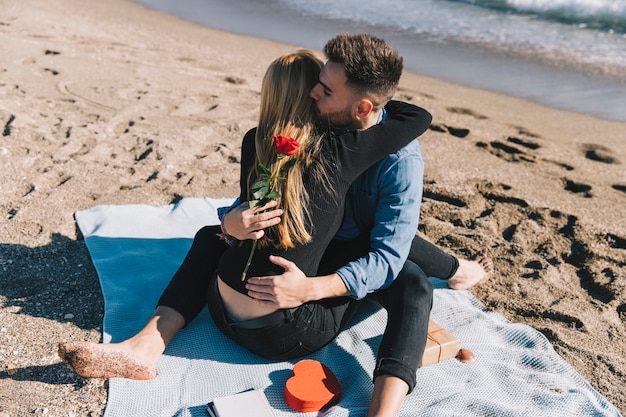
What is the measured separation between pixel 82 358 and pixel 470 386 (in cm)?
162

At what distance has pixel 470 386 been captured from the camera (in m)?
2.75

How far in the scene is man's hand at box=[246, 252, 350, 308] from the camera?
2.45m

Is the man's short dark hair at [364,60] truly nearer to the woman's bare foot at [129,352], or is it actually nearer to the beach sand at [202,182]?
the woman's bare foot at [129,352]

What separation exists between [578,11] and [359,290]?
1120cm

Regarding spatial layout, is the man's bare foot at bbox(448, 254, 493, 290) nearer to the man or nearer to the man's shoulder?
the man

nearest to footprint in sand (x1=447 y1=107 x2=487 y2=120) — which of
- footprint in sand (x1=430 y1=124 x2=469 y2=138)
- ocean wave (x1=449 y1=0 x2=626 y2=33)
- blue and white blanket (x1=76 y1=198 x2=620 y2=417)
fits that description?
footprint in sand (x1=430 y1=124 x2=469 y2=138)

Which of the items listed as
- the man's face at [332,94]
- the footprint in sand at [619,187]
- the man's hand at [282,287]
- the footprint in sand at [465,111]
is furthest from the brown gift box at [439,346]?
the footprint in sand at [465,111]

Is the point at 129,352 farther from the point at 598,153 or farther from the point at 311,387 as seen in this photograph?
the point at 598,153

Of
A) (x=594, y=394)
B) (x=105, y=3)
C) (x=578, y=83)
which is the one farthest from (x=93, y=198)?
(x=105, y=3)

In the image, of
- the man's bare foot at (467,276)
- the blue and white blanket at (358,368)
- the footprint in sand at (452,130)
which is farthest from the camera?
the footprint in sand at (452,130)

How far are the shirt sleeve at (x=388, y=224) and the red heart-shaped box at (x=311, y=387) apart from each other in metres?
0.38

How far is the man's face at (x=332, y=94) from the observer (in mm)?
2498

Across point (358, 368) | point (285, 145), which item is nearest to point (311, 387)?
point (358, 368)

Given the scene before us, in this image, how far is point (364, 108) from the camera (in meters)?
2.62
